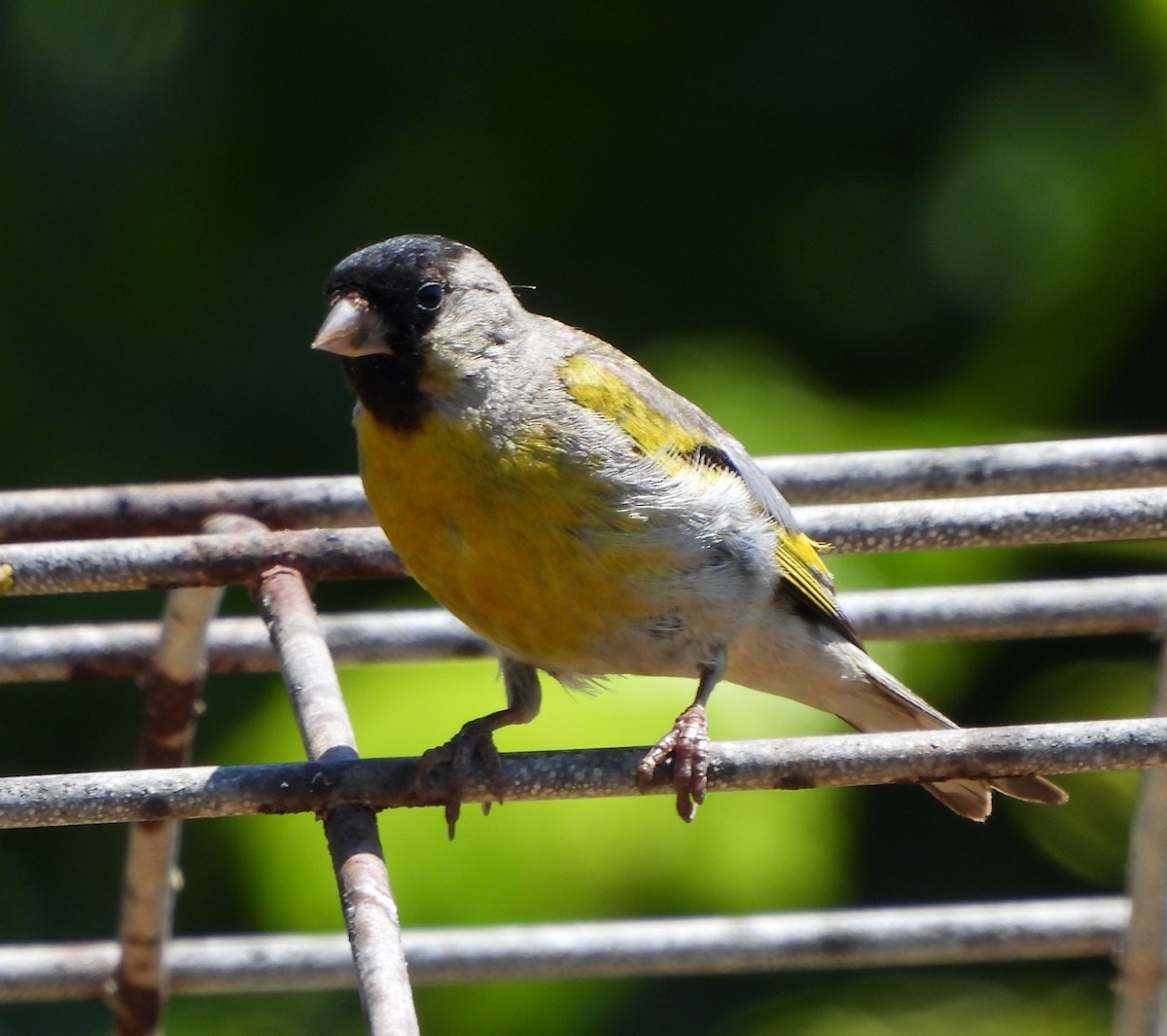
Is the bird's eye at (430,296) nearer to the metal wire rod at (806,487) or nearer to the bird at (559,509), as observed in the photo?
the bird at (559,509)

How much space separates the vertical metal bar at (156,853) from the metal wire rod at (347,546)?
0.70 ft

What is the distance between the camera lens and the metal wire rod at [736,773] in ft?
5.52

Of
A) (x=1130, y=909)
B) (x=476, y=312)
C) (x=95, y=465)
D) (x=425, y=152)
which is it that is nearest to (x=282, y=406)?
(x=95, y=465)

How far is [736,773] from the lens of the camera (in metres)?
1.73

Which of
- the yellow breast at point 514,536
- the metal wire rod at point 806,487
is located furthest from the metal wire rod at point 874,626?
the yellow breast at point 514,536

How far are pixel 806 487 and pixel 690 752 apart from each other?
1.53ft

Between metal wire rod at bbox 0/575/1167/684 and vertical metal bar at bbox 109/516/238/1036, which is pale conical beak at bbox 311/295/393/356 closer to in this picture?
vertical metal bar at bbox 109/516/238/1036

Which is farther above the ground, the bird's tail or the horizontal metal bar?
the bird's tail

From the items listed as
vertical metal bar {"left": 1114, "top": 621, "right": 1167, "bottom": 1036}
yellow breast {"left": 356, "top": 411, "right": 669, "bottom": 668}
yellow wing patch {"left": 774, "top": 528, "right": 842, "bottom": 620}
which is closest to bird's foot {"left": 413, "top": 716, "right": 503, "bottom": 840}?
yellow breast {"left": 356, "top": 411, "right": 669, "bottom": 668}

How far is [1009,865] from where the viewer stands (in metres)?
3.69

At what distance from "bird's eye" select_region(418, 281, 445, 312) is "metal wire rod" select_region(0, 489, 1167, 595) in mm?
343

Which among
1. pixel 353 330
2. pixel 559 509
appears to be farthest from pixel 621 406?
pixel 353 330

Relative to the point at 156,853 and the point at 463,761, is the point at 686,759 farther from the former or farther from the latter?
the point at 156,853

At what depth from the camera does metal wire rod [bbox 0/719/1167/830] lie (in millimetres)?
1684
